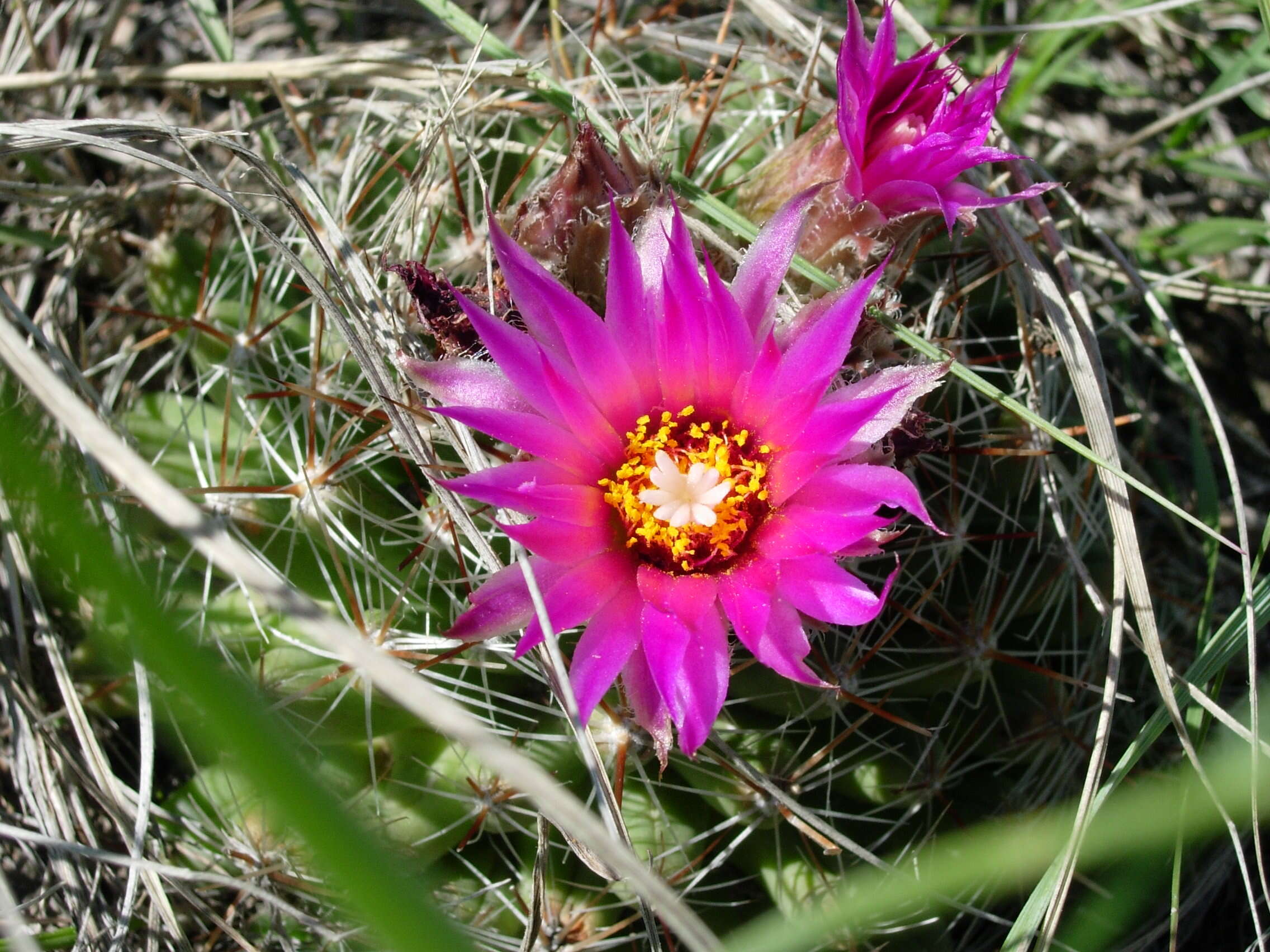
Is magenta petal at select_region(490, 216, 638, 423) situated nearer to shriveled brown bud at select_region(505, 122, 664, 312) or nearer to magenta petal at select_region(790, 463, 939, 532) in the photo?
shriveled brown bud at select_region(505, 122, 664, 312)

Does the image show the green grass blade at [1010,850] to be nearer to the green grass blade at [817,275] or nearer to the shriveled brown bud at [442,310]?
the green grass blade at [817,275]

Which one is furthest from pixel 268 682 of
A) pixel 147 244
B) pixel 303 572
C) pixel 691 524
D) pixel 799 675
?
pixel 147 244

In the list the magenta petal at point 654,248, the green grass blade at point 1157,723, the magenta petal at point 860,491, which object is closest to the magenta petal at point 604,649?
the magenta petal at point 860,491

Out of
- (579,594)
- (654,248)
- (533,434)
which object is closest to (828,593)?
(579,594)

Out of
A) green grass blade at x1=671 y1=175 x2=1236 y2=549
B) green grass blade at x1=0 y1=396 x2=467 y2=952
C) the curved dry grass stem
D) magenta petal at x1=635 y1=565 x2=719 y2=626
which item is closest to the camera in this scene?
green grass blade at x1=0 y1=396 x2=467 y2=952

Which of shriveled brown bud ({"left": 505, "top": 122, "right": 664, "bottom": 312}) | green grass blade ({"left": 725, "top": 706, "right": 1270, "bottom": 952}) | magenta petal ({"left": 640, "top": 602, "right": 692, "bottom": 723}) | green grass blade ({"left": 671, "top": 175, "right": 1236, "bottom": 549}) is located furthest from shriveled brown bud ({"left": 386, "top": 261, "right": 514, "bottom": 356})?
green grass blade ({"left": 725, "top": 706, "right": 1270, "bottom": 952})

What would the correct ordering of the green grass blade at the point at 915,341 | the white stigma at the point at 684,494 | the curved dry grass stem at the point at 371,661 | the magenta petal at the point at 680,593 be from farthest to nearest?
the green grass blade at the point at 915,341 < the white stigma at the point at 684,494 < the magenta petal at the point at 680,593 < the curved dry grass stem at the point at 371,661

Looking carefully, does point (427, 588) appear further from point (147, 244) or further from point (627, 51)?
point (627, 51)
